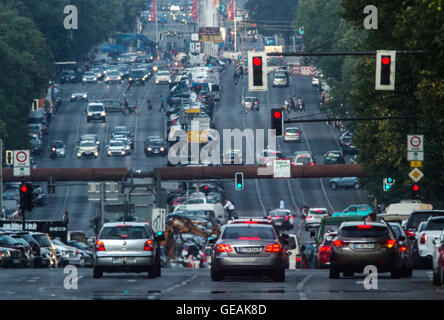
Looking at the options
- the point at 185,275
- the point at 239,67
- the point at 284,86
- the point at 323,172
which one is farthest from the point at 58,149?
the point at 185,275

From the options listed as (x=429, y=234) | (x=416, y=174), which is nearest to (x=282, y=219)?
(x=416, y=174)

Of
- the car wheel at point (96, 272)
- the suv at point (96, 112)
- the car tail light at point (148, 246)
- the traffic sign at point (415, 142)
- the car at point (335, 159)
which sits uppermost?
the traffic sign at point (415, 142)

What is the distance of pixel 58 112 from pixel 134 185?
61039mm

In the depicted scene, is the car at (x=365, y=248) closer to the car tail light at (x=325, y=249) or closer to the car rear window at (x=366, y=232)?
the car rear window at (x=366, y=232)

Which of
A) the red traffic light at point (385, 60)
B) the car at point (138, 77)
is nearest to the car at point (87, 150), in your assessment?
the car at point (138, 77)

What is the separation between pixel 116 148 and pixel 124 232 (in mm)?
79135

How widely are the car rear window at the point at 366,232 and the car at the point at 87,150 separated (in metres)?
81.4

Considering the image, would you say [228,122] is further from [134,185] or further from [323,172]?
[134,185]

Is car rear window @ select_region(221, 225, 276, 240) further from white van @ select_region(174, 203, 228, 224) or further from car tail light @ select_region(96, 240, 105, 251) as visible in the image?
white van @ select_region(174, 203, 228, 224)

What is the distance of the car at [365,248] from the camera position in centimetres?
3269

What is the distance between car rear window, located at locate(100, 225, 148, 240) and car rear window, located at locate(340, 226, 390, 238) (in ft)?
18.4

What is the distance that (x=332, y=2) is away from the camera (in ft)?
492

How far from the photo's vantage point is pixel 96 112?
128m

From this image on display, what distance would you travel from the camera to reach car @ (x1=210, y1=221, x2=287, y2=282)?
103ft
